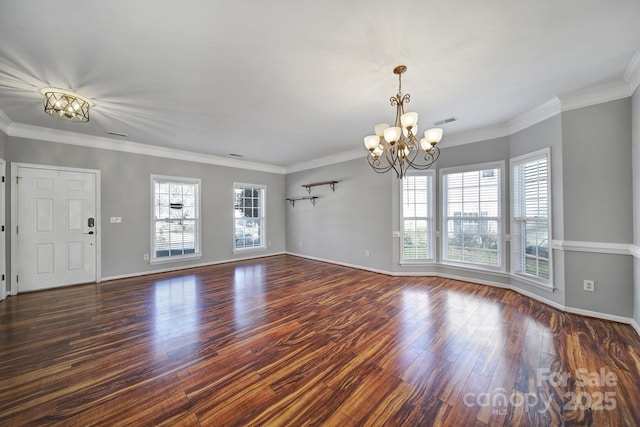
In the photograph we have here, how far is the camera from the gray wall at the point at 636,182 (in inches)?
99.3

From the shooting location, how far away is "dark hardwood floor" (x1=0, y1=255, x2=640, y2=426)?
1.54 meters

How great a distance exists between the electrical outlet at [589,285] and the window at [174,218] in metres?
6.65

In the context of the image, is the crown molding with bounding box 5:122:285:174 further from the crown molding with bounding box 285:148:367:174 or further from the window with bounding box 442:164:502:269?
the window with bounding box 442:164:502:269

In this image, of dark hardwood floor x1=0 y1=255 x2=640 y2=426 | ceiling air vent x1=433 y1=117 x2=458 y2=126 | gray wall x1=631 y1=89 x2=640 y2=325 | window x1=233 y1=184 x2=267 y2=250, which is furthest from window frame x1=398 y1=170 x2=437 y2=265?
window x1=233 y1=184 x2=267 y2=250

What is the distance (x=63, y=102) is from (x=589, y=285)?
6.66 m

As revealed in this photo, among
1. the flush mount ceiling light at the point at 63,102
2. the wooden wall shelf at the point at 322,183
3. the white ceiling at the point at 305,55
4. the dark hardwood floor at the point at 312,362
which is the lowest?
the dark hardwood floor at the point at 312,362

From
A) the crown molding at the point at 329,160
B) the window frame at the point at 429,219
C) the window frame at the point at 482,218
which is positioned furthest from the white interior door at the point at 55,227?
the window frame at the point at 482,218

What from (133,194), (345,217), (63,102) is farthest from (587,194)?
(133,194)

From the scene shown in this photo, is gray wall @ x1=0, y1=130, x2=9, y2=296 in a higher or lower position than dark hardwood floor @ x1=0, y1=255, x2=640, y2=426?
higher

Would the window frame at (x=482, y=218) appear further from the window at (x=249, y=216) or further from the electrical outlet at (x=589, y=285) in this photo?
the window at (x=249, y=216)

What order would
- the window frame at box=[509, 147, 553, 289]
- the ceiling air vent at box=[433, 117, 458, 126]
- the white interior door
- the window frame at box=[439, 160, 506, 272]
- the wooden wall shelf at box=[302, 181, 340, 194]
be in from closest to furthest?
the window frame at box=[509, 147, 553, 289] < the ceiling air vent at box=[433, 117, 458, 126] < the white interior door < the window frame at box=[439, 160, 506, 272] < the wooden wall shelf at box=[302, 181, 340, 194]

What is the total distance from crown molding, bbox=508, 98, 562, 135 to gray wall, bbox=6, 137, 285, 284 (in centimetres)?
570

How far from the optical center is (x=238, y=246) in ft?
21.0

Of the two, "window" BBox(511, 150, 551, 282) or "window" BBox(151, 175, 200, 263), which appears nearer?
"window" BBox(511, 150, 551, 282)
